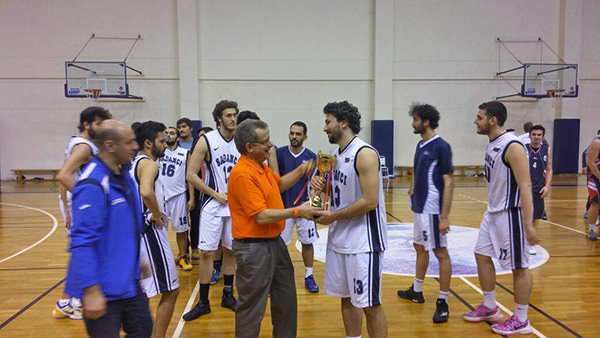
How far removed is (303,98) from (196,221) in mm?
10313

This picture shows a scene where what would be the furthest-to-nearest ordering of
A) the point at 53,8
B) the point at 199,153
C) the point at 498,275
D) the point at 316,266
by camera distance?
the point at 53,8, the point at 316,266, the point at 498,275, the point at 199,153

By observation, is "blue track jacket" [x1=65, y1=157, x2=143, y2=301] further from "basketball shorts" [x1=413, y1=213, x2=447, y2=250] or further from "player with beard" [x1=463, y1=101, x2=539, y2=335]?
"player with beard" [x1=463, y1=101, x2=539, y2=335]

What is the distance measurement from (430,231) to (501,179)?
0.85m

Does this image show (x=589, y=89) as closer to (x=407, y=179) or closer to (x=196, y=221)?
(x=407, y=179)

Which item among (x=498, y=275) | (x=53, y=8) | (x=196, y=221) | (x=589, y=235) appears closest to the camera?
(x=498, y=275)

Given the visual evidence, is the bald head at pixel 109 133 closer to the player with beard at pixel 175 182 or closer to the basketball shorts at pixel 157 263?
the basketball shorts at pixel 157 263

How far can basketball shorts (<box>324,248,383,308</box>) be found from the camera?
9.66ft

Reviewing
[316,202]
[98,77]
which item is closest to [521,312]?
[316,202]

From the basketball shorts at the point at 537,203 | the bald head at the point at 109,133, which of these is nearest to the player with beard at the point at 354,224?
the bald head at the point at 109,133

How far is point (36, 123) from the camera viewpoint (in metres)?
15.8

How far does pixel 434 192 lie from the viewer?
13.6 feet

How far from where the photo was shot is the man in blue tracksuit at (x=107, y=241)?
1968 millimetres

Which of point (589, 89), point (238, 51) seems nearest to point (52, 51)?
point (238, 51)

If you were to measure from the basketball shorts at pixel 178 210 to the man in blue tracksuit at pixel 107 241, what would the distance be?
338 cm
